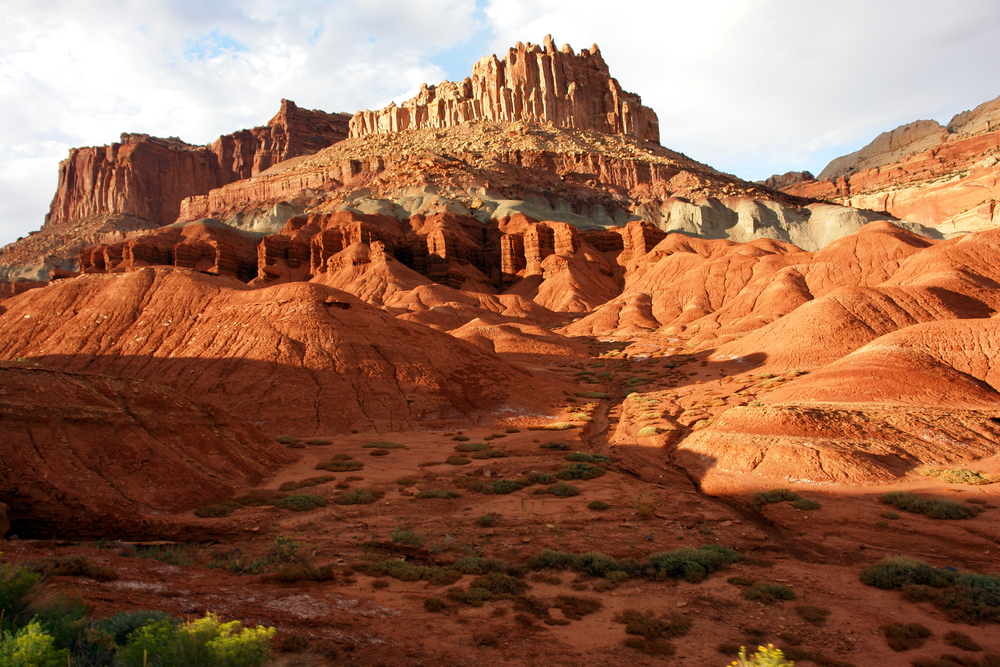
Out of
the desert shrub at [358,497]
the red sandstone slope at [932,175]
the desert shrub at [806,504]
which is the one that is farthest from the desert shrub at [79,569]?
the red sandstone slope at [932,175]

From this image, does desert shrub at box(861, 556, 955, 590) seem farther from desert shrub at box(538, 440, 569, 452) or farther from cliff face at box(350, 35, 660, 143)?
cliff face at box(350, 35, 660, 143)

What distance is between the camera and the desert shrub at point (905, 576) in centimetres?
876

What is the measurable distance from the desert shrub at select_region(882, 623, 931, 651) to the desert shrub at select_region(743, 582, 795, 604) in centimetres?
132

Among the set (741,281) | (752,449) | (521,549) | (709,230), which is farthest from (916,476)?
(709,230)

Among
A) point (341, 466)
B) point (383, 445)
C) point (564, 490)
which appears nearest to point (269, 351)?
point (383, 445)

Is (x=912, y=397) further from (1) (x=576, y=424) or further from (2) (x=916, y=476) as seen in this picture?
(1) (x=576, y=424)

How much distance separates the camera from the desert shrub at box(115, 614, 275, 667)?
4.43 m

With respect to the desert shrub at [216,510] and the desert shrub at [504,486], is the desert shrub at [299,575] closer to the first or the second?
the desert shrub at [216,510]

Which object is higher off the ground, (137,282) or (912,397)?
(137,282)

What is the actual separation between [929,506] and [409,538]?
489 inches

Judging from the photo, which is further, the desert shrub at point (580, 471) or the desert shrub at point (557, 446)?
the desert shrub at point (557, 446)

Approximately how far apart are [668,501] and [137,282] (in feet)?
131

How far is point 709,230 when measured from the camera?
320 feet

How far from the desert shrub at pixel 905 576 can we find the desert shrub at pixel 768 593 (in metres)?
1.70
